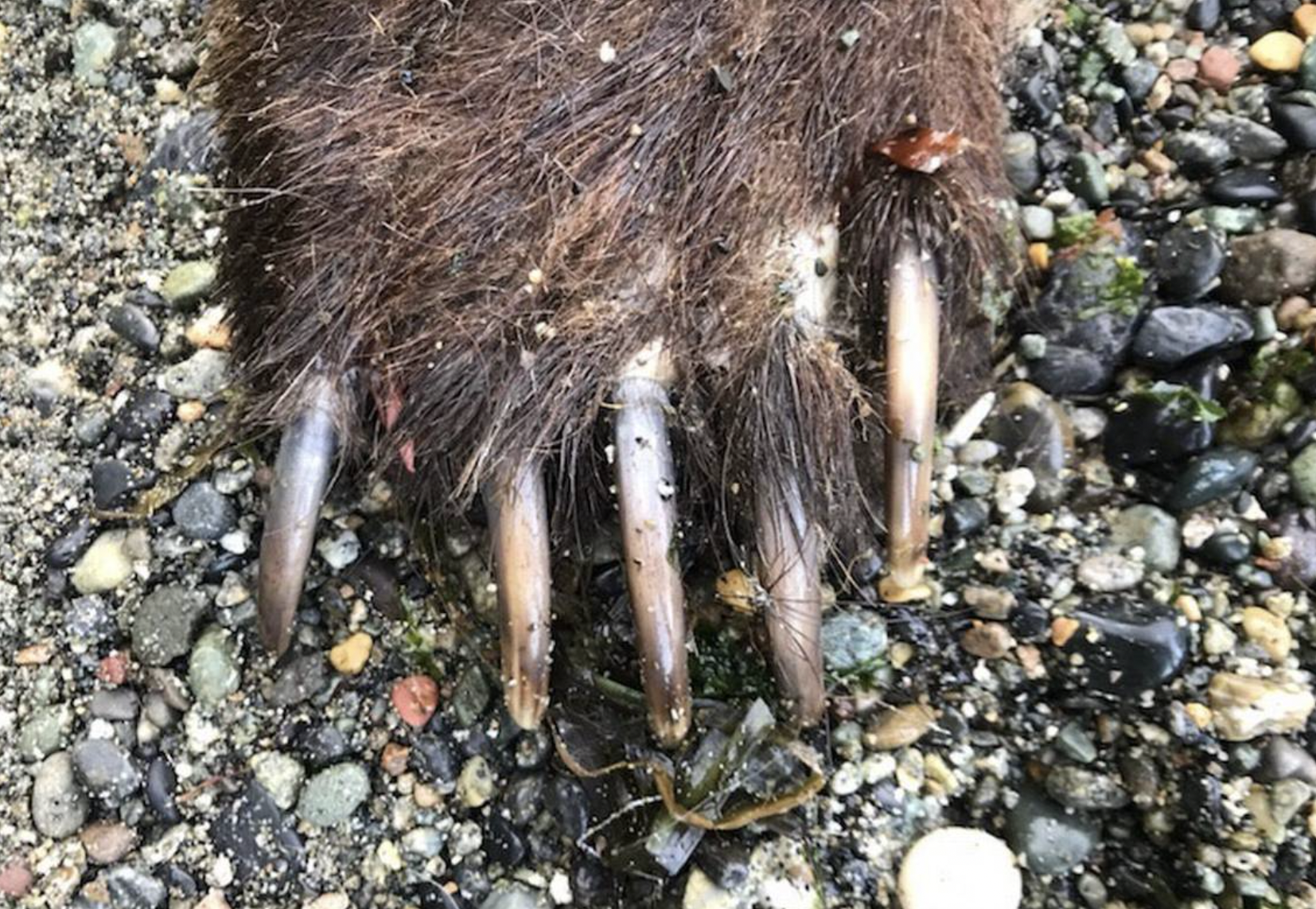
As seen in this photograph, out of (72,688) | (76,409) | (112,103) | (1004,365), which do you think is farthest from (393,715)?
(112,103)

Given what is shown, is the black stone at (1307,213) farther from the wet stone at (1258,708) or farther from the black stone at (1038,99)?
the wet stone at (1258,708)

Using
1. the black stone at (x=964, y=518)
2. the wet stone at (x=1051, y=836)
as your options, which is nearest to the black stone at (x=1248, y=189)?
the black stone at (x=964, y=518)

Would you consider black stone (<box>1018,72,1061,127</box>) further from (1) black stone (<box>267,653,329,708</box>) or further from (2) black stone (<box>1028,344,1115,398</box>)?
(1) black stone (<box>267,653,329,708</box>)

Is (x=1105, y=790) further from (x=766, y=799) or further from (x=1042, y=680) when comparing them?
(x=766, y=799)

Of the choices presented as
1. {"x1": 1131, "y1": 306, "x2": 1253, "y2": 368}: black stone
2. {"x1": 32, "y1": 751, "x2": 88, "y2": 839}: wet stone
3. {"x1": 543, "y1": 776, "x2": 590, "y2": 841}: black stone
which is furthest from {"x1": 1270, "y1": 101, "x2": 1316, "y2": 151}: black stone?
{"x1": 32, "y1": 751, "x2": 88, "y2": 839}: wet stone

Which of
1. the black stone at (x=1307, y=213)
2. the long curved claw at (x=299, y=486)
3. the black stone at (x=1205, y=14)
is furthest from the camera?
the black stone at (x=1205, y=14)

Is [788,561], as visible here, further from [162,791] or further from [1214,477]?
[162,791]

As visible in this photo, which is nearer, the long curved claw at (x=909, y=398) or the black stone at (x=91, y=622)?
the long curved claw at (x=909, y=398)
